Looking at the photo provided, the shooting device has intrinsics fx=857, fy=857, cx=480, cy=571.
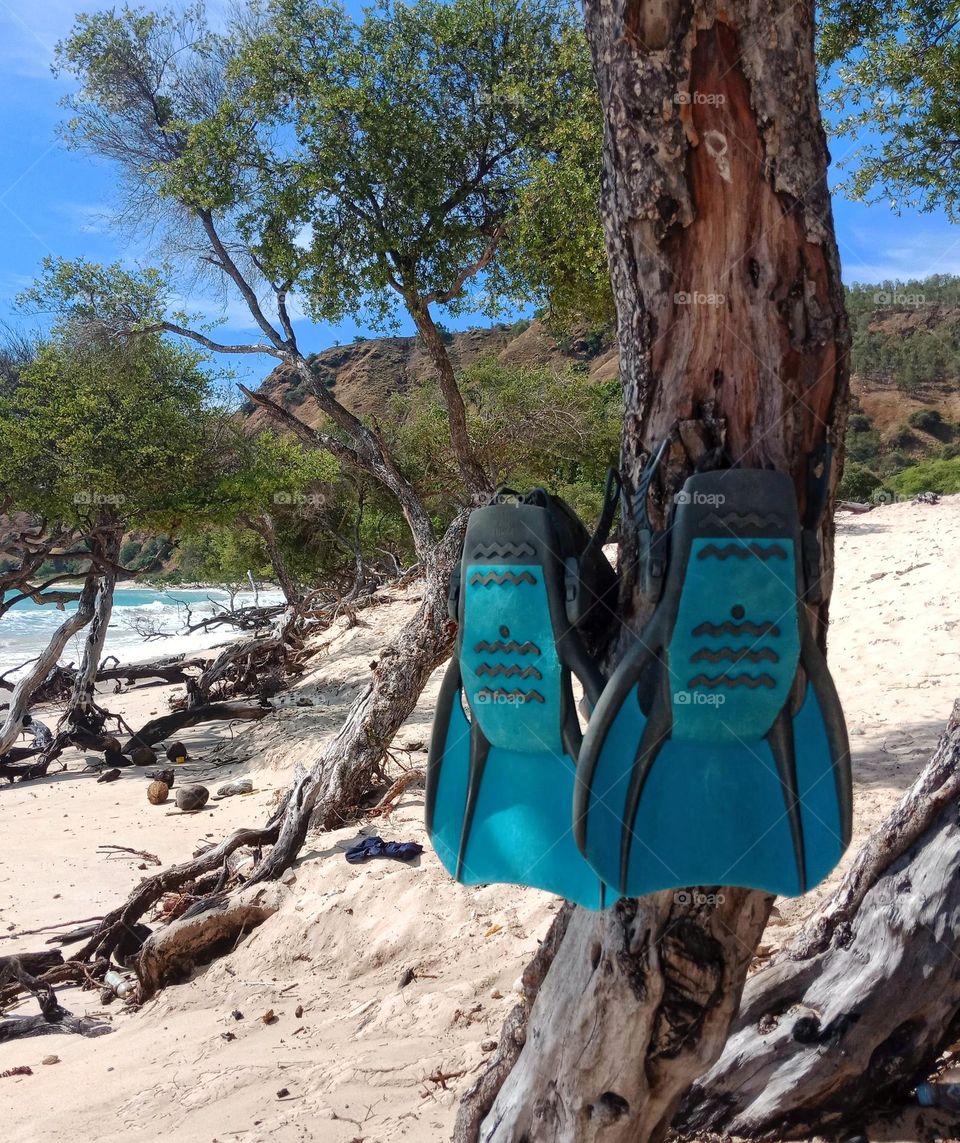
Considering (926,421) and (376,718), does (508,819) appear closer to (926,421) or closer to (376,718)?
(376,718)

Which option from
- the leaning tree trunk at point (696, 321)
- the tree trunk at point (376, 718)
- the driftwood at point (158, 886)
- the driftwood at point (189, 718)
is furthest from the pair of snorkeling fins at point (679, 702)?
the driftwood at point (189, 718)

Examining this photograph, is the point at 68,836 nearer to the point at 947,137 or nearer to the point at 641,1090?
the point at 641,1090

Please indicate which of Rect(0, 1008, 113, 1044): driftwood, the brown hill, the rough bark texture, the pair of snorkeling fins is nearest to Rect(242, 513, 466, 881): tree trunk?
Rect(0, 1008, 113, 1044): driftwood

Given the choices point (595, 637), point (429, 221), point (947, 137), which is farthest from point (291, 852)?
point (947, 137)

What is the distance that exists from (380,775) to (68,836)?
3257mm

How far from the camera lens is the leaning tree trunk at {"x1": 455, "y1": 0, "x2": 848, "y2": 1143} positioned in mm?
1479

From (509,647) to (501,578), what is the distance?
0.13 metres

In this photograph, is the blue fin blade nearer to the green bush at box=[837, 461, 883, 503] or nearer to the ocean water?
the ocean water

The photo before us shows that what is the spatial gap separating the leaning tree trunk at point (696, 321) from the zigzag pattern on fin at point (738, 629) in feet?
0.58

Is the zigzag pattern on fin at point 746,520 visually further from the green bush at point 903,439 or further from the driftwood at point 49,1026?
the green bush at point 903,439

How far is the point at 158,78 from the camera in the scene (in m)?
9.65

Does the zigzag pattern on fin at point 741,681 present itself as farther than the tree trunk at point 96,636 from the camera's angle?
No

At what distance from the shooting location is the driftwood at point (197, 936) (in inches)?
175

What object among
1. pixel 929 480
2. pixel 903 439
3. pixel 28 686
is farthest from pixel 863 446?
pixel 28 686
